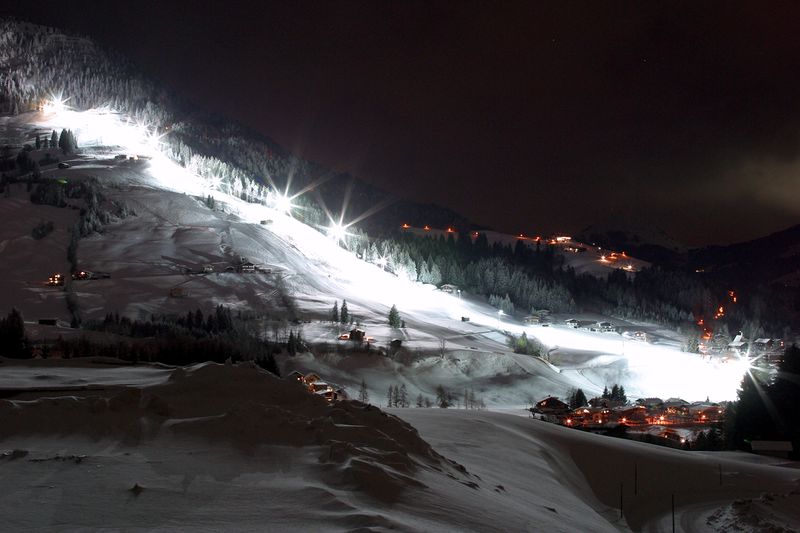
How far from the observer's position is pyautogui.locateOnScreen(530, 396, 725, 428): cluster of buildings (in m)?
58.6

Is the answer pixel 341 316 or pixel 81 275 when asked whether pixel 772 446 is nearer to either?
pixel 341 316

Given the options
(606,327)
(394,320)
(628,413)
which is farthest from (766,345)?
(394,320)

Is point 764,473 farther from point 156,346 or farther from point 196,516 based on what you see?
point 156,346

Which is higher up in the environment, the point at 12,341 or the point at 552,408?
the point at 12,341

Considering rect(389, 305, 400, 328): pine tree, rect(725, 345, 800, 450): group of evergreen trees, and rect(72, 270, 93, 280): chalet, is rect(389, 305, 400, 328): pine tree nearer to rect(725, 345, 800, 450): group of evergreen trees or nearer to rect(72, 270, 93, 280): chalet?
rect(72, 270, 93, 280): chalet

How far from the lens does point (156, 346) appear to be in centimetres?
5412

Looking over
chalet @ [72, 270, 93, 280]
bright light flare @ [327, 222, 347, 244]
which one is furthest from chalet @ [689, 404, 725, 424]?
bright light flare @ [327, 222, 347, 244]

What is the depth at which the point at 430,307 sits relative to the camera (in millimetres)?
118625

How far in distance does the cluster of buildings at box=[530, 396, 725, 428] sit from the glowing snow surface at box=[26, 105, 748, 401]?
69.2ft

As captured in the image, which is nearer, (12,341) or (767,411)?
(12,341)

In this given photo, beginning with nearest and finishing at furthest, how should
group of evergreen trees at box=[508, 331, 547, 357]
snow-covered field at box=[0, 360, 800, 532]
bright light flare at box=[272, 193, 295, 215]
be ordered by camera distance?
snow-covered field at box=[0, 360, 800, 532], group of evergreen trees at box=[508, 331, 547, 357], bright light flare at box=[272, 193, 295, 215]

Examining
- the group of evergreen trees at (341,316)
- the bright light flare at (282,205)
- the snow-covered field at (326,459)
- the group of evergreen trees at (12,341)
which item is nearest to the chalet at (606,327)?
the snow-covered field at (326,459)

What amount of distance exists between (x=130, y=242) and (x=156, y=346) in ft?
209

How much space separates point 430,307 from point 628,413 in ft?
195
